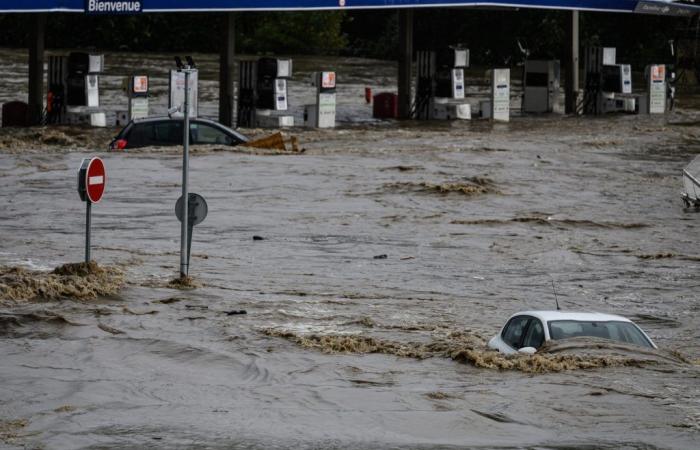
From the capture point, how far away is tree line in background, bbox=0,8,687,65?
72.0 metres

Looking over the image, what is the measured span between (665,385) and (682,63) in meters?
49.0

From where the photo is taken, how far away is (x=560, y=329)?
1404cm

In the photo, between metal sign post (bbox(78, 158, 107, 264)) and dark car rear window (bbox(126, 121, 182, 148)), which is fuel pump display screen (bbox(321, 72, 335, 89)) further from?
metal sign post (bbox(78, 158, 107, 264))

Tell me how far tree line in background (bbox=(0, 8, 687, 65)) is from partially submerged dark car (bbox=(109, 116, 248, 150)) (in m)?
37.7

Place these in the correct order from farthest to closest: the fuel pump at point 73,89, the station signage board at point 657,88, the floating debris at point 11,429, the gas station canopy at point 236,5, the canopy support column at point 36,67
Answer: the station signage board at point 657,88, the fuel pump at point 73,89, the canopy support column at point 36,67, the gas station canopy at point 236,5, the floating debris at point 11,429

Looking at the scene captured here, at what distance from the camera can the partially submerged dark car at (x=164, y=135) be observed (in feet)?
104

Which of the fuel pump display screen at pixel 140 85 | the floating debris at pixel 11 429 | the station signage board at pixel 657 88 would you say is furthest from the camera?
the station signage board at pixel 657 88

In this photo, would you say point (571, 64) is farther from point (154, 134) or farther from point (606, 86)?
point (154, 134)

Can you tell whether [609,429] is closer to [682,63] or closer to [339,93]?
[339,93]

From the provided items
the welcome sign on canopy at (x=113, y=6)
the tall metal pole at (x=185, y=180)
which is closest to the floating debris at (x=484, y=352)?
the tall metal pole at (x=185, y=180)

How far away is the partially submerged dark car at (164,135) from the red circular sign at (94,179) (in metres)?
13.8

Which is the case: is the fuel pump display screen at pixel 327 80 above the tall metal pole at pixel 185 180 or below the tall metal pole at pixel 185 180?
above

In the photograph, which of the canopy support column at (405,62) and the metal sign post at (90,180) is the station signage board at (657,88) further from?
the metal sign post at (90,180)

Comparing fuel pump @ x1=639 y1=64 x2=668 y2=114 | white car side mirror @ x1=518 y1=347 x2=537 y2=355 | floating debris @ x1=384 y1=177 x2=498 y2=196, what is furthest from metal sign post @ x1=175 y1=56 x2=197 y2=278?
fuel pump @ x1=639 y1=64 x2=668 y2=114
